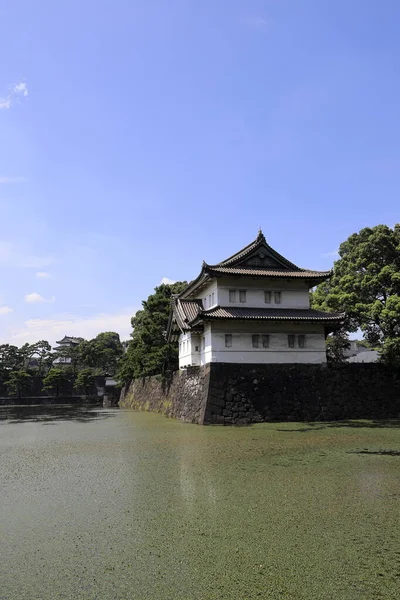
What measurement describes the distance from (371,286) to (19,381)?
42.2 meters

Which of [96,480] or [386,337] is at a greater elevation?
[386,337]

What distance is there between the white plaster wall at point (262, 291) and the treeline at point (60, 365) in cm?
3055

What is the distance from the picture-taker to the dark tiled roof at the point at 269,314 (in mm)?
19562

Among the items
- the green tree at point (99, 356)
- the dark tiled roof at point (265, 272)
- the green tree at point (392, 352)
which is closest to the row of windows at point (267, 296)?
the dark tiled roof at point (265, 272)

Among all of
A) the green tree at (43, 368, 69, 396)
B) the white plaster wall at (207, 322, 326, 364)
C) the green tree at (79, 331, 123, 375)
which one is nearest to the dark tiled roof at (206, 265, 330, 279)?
the white plaster wall at (207, 322, 326, 364)

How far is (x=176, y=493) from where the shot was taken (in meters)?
7.85

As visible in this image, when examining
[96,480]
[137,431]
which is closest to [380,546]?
[96,480]

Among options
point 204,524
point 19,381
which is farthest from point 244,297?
point 19,381

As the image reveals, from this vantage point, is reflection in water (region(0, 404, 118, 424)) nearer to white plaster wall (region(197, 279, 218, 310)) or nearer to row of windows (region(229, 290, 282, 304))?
white plaster wall (region(197, 279, 218, 310))

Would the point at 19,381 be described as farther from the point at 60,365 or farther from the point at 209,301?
the point at 209,301

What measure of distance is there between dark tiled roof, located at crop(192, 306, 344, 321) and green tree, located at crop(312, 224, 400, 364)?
224cm

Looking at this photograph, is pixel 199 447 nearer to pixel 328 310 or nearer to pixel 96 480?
pixel 96 480

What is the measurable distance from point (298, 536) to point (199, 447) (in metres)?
7.69

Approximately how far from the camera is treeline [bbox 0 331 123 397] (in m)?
51.6
